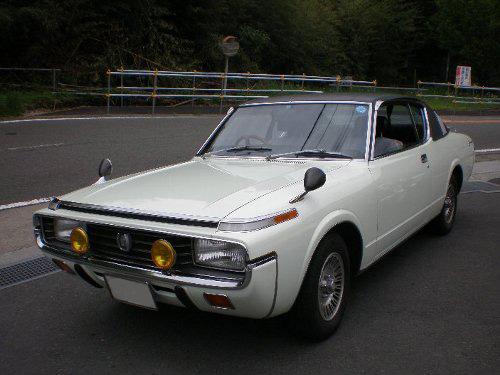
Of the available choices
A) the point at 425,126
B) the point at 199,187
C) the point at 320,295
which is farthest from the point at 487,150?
the point at 199,187

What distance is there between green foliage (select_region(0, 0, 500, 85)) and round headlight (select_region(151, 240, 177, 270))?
56.6ft

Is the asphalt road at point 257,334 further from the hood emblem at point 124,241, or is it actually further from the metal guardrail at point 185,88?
A: the metal guardrail at point 185,88

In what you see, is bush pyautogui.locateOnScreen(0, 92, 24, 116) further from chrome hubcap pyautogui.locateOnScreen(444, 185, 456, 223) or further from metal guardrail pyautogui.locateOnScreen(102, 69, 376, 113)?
chrome hubcap pyautogui.locateOnScreen(444, 185, 456, 223)

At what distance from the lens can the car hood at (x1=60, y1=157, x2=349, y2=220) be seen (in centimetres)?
320

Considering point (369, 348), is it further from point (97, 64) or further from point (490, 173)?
point (97, 64)

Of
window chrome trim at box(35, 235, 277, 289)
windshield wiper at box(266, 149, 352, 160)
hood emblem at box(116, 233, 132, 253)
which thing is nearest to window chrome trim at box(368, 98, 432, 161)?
windshield wiper at box(266, 149, 352, 160)

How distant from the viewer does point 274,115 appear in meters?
4.67

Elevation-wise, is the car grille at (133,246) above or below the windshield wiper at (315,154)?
below

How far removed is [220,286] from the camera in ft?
9.57

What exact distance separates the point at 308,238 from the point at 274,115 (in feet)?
5.55

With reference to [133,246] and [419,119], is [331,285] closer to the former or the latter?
[133,246]

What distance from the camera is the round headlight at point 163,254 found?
120 inches

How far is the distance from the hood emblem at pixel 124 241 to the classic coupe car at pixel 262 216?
0.01m

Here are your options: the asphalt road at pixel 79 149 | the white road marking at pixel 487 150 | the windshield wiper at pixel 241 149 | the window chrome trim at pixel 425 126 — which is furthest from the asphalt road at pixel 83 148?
the window chrome trim at pixel 425 126
